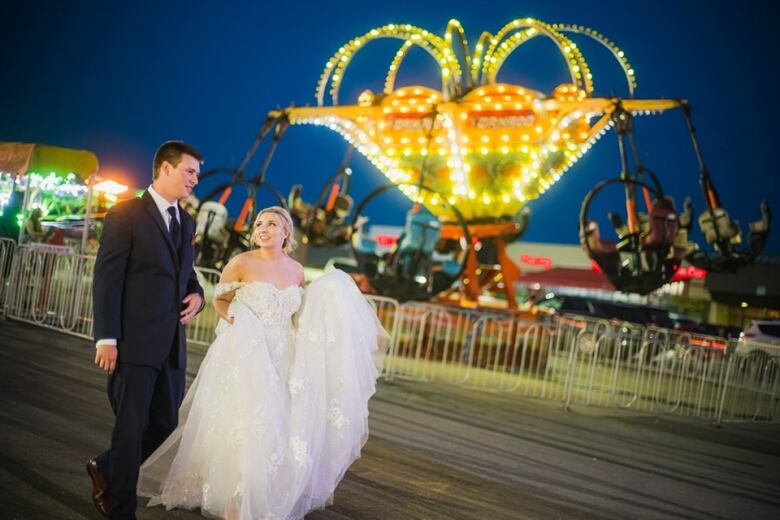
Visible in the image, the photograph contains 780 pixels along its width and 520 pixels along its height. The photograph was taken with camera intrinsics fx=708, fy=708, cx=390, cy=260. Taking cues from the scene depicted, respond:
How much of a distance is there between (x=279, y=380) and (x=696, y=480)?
15.4ft

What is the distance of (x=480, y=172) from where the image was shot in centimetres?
1578

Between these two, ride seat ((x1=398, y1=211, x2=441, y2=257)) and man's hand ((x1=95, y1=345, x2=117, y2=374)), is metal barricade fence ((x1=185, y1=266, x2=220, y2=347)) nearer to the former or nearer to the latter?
ride seat ((x1=398, y1=211, x2=441, y2=257))

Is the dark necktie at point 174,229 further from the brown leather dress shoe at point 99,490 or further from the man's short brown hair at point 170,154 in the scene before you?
the brown leather dress shoe at point 99,490

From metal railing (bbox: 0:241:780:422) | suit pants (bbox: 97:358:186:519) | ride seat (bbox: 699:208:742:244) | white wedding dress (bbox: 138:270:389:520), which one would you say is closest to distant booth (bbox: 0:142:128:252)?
metal railing (bbox: 0:241:780:422)

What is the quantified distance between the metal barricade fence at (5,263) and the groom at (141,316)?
9248 millimetres

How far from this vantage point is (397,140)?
1574 cm

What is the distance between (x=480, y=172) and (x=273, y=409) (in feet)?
41.7

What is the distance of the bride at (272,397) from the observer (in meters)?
3.58

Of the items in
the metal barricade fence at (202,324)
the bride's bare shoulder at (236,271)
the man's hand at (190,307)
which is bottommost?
the metal barricade fence at (202,324)

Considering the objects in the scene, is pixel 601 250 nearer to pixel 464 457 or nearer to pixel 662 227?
pixel 662 227

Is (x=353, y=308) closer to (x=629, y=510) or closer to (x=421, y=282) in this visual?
(x=629, y=510)

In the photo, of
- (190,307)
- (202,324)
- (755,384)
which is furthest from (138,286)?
(755,384)

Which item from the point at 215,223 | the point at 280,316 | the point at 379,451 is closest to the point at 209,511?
the point at 280,316

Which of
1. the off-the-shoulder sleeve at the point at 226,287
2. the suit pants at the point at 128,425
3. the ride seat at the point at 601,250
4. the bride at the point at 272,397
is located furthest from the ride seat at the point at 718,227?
the suit pants at the point at 128,425
